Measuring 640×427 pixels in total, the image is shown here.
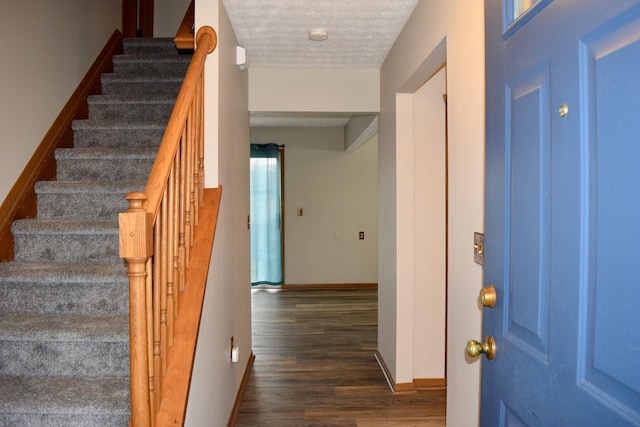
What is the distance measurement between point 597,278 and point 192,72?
65.4 inches

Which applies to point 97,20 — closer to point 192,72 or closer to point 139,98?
point 139,98

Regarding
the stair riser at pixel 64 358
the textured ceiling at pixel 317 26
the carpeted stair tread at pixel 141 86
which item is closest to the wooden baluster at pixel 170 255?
the stair riser at pixel 64 358

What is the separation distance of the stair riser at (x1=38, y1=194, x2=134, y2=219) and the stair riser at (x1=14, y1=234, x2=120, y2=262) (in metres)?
0.21

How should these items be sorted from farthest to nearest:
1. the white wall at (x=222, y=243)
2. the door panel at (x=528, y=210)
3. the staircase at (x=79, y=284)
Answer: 1. the white wall at (x=222, y=243)
2. the staircase at (x=79, y=284)
3. the door panel at (x=528, y=210)

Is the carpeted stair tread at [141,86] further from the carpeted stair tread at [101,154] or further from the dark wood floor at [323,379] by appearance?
the dark wood floor at [323,379]

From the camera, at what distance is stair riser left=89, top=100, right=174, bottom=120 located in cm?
296

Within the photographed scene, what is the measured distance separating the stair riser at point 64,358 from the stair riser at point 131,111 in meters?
1.71

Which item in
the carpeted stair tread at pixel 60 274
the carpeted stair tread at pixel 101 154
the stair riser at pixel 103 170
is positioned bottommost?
the carpeted stair tread at pixel 60 274

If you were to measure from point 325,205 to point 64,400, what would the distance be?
5109 mm

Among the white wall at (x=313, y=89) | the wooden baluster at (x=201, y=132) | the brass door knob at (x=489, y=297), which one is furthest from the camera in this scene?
the white wall at (x=313, y=89)

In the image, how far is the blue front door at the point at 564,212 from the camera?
0.67 meters

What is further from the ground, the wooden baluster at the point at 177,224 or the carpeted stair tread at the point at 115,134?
the carpeted stair tread at the point at 115,134

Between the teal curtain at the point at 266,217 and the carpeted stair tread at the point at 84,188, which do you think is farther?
the teal curtain at the point at 266,217

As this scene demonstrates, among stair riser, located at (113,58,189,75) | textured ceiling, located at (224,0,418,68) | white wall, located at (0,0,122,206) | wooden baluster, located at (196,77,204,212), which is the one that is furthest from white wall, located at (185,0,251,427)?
white wall, located at (0,0,122,206)
